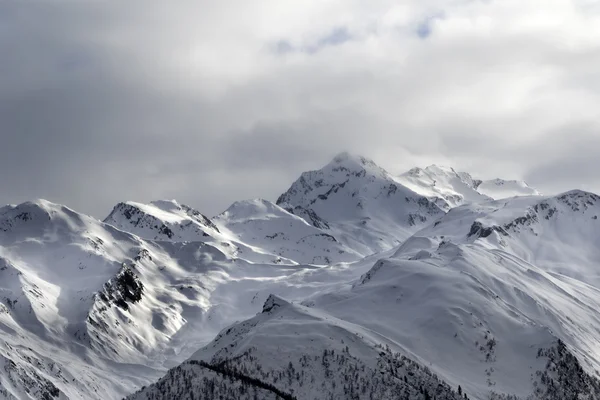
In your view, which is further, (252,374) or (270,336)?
(270,336)

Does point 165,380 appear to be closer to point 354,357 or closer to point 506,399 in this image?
point 354,357

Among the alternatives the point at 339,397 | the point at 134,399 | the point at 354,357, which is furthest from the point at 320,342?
the point at 134,399

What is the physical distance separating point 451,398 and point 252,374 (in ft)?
111

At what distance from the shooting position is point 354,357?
185 metres

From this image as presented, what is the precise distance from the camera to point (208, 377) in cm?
17175

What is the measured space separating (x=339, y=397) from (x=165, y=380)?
96.8 feet

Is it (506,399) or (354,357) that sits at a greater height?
(354,357)

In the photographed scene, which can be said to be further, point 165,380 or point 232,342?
point 232,342

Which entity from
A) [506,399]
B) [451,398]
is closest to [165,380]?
[451,398]

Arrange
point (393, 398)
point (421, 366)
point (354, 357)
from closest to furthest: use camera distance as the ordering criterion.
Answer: point (393, 398)
point (354, 357)
point (421, 366)

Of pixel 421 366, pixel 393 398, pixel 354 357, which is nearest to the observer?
pixel 393 398

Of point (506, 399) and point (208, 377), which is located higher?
point (208, 377)

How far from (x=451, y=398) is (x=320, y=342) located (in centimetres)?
2655

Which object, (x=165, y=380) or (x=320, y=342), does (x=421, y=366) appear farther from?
(x=165, y=380)
